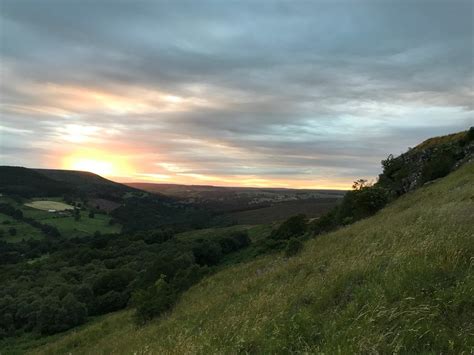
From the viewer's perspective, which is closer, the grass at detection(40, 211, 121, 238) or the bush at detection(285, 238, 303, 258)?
the bush at detection(285, 238, 303, 258)

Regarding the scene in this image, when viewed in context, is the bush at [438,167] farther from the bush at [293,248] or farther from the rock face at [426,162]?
the bush at [293,248]

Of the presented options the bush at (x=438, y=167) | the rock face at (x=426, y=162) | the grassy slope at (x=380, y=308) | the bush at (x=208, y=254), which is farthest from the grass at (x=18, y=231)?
the grassy slope at (x=380, y=308)

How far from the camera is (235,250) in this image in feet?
366

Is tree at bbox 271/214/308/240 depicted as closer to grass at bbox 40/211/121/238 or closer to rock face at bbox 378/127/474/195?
rock face at bbox 378/127/474/195

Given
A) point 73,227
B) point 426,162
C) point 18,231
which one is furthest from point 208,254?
point 18,231

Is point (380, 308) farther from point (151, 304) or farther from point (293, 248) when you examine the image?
point (151, 304)

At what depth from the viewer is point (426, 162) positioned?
123 feet

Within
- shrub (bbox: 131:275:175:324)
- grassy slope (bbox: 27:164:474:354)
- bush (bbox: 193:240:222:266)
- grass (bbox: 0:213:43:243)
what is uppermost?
grassy slope (bbox: 27:164:474:354)

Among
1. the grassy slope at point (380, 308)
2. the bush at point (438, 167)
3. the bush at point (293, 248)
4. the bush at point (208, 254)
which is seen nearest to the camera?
the grassy slope at point (380, 308)

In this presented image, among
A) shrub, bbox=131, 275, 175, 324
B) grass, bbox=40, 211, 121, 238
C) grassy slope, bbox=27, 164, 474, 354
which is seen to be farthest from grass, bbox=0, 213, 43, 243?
grassy slope, bbox=27, 164, 474, 354

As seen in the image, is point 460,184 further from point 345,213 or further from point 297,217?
point 297,217

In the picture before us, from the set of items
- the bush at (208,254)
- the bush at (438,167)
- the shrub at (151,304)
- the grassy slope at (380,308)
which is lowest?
the bush at (208,254)

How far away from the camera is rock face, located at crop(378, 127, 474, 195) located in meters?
33.6

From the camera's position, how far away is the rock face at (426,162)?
33625mm
